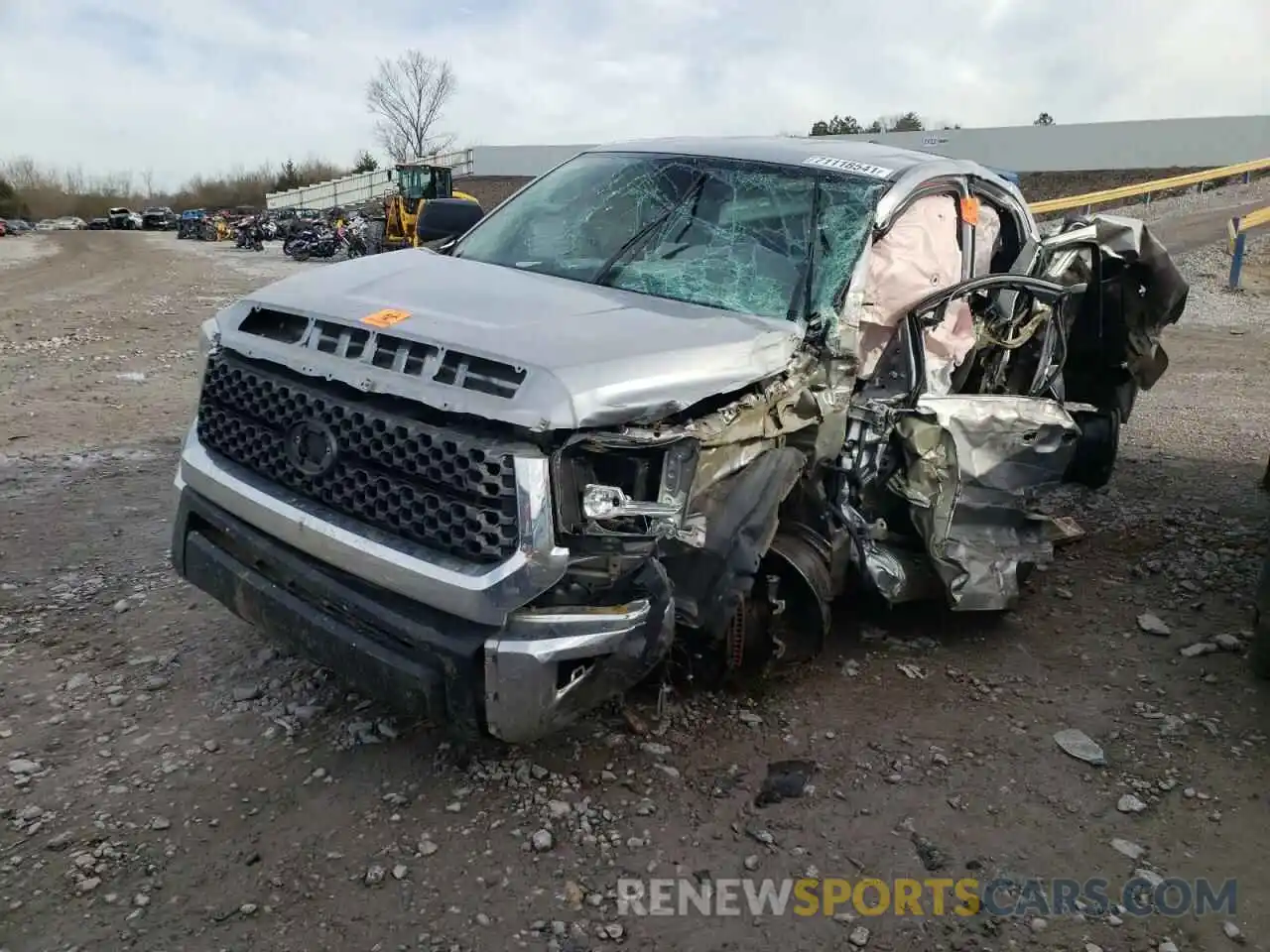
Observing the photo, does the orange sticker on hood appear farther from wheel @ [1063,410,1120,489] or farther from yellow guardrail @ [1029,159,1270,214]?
yellow guardrail @ [1029,159,1270,214]

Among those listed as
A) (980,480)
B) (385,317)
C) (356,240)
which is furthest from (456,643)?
(356,240)

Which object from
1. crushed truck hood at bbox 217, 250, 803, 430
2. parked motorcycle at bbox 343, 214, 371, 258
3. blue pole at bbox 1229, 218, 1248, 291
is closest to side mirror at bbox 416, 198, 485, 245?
crushed truck hood at bbox 217, 250, 803, 430

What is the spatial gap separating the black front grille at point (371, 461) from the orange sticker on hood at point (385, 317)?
0.22 meters

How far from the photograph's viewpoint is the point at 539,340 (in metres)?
2.76

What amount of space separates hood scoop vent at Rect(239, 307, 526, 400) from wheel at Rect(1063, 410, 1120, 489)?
355 centimetres

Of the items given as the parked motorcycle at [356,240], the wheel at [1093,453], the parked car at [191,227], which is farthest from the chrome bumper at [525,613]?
the parked car at [191,227]

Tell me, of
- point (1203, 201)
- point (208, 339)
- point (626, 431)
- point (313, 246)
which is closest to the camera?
point (626, 431)

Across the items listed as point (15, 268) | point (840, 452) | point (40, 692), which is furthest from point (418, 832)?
point (15, 268)

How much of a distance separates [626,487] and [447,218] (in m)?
2.42

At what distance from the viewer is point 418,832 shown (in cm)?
277

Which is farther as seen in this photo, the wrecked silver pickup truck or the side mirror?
the side mirror

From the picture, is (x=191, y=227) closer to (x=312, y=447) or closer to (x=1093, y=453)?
(x=1093, y=453)

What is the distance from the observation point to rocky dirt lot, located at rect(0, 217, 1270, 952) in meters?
2.51

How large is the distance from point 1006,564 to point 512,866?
7.87 feet
